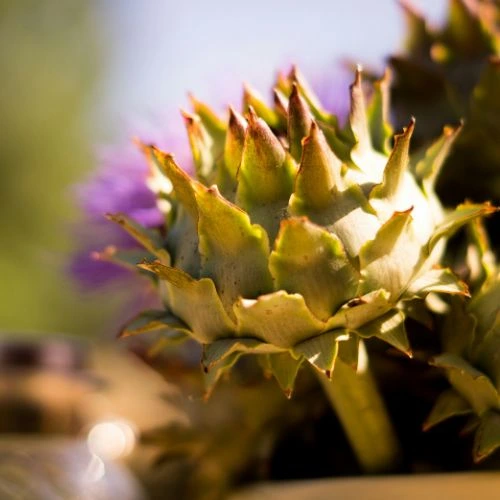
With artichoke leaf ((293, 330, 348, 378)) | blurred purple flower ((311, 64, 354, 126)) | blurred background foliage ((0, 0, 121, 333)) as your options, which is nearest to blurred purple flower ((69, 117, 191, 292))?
blurred purple flower ((311, 64, 354, 126))

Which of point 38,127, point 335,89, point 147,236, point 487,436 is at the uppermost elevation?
point 38,127

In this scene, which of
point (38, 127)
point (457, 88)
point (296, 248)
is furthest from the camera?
point (38, 127)

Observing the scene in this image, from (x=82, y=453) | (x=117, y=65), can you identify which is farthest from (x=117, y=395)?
(x=117, y=65)

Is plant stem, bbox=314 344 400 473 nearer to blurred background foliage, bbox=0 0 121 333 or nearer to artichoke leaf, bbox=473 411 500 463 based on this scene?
artichoke leaf, bbox=473 411 500 463

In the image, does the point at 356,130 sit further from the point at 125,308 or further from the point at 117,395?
the point at 117,395

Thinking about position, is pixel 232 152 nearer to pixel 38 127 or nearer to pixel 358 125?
pixel 358 125

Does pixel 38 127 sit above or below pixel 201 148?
above

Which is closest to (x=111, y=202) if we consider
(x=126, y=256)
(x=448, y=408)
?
(x=126, y=256)
